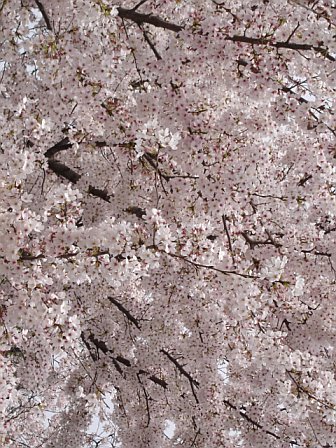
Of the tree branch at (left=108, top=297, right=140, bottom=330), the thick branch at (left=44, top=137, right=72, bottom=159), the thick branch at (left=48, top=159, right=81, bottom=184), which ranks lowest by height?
the tree branch at (left=108, top=297, right=140, bottom=330)

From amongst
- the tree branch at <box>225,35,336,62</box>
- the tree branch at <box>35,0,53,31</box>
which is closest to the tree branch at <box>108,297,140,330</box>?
the tree branch at <box>35,0,53,31</box>

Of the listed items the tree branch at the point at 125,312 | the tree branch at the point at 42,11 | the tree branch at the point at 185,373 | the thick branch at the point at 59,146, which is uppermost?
the tree branch at the point at 42,11

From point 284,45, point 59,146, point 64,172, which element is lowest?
point 64,172

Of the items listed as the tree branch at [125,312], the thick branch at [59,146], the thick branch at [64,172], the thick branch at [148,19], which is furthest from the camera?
the tree branch at [125,312]

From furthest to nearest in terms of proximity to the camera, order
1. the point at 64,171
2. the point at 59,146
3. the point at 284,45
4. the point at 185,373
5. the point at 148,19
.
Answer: the point at 185,373 → the point at 64,171 → the point at 59,146 → the point at 148,19 → the point at 284,45

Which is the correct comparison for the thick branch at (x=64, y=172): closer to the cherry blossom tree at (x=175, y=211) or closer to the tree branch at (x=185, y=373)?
the cherry blossom tree at (x=175, y=211)

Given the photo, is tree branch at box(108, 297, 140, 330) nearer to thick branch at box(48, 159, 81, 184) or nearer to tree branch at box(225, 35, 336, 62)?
thick branch at box(48, 159, 81, 184)

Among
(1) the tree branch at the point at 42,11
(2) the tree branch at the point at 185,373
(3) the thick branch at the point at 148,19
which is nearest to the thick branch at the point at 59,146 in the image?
(1) the tree branch at the point at 42,11

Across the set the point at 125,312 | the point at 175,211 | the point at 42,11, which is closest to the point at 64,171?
the point at 175,211

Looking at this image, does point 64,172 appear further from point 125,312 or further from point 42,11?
point 42,11
